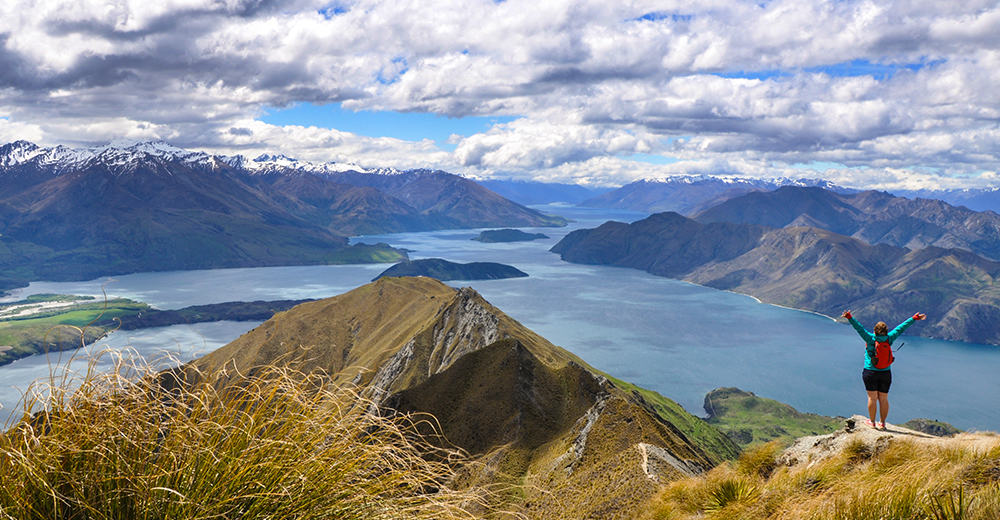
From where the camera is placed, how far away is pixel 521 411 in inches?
2276

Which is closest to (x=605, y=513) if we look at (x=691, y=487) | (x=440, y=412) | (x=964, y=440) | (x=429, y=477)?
(x=691, y=487)

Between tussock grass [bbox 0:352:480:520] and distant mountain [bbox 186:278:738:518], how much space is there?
0.91 metres

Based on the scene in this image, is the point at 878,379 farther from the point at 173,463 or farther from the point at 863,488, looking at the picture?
the point at 173,463

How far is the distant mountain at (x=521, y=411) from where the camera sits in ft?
100

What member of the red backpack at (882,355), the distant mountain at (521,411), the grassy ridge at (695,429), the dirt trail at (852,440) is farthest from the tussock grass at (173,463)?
the grassy ridge at (695,429)

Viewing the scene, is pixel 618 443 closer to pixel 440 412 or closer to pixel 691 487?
pixel 440 412

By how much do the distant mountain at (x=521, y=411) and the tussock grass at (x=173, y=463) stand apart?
907mm

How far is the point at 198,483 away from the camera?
5.48 m

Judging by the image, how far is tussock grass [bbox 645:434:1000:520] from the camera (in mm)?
7605

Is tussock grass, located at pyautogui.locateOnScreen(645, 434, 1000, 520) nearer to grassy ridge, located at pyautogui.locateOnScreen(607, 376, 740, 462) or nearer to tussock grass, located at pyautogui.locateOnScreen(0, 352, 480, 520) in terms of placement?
tussock grass, located at pyautogui.locateOnScreen(0, 352, 480, 520)

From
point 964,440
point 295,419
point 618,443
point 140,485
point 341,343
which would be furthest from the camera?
point 341,343

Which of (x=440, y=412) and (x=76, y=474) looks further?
(x=440, y=412)

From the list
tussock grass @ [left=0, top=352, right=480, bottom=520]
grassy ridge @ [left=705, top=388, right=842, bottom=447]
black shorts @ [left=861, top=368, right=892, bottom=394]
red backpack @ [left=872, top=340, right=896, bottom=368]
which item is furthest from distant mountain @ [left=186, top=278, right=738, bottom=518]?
grassy ridge @ [left=705, top=388, right=842, bottom=447]

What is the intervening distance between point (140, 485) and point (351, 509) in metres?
1.93
